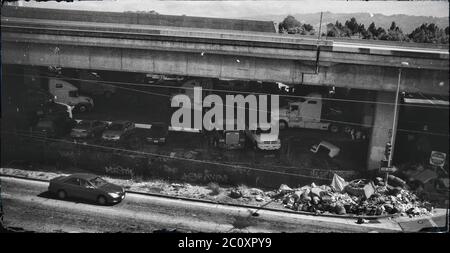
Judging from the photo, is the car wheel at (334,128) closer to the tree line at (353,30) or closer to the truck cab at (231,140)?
the truck cab at (231,140)

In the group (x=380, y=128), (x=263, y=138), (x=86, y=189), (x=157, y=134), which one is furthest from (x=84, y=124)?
(x=380, y=128)

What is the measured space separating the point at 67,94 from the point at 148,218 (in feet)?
60.8

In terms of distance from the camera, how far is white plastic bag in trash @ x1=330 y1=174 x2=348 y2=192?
75.3ft

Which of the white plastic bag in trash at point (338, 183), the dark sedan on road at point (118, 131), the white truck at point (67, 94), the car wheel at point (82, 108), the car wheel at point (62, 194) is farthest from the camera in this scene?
the car wheel at point (82, 108)

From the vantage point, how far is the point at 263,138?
27.5 meters

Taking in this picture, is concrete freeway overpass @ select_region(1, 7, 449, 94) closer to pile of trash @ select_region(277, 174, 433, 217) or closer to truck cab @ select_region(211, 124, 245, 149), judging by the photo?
truck cab @ select_region(211, 124, 245, 149)

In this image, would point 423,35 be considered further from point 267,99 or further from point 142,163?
point 142,163

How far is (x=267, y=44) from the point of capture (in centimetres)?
2462

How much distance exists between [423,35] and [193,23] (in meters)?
25.6

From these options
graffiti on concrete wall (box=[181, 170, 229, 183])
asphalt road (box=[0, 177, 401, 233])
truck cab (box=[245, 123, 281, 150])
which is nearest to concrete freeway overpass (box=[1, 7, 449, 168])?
truck cab (box=[245, 123, 281, 150])

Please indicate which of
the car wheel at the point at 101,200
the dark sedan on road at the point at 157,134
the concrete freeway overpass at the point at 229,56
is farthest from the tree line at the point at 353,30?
the car wheel at the point at 101,200

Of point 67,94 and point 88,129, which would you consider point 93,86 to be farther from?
point 88,129

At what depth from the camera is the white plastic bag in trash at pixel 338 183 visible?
2294cm

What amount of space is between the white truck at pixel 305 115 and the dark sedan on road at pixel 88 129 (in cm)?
1422
